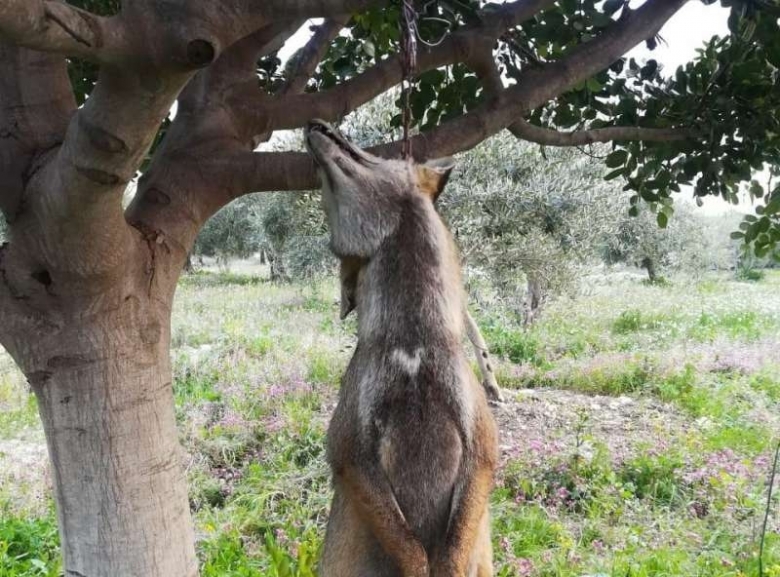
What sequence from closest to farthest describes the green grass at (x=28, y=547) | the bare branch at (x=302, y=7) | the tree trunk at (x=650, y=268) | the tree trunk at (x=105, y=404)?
the bare branch at (x=302, y=7) < the tree trunk at (x=105, y=404) < the green grass at (x=28, y=547) < the tree trunk at (x=650, y=268)

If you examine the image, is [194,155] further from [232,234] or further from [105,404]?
[232,234]

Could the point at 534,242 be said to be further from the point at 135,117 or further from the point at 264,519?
the point at 135,117

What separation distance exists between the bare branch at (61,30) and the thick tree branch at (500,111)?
0.96 m

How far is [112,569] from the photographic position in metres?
2.06

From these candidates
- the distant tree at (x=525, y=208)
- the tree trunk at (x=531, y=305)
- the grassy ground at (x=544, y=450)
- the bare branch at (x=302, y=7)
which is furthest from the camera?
the tree trunk at (x=531, y=305)

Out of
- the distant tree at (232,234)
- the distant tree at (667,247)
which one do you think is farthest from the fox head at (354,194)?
the distant tree at (232,234)

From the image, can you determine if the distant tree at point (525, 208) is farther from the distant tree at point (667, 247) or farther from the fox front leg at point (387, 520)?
the distant tree at point (667, 247)

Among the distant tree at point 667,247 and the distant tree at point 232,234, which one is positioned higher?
the distant tree at point 232,234

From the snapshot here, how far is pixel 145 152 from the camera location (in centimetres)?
155

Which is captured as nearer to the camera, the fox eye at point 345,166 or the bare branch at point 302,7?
the bare branch at point 302,7

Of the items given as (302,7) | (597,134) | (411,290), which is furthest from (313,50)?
(302,7)

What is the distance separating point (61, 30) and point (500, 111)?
182 centimetres

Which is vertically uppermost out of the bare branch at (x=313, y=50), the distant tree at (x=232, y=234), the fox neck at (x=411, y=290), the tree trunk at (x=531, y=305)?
the distant tree at (x=232, y=234)

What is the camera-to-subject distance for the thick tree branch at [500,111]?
85.2 inches
